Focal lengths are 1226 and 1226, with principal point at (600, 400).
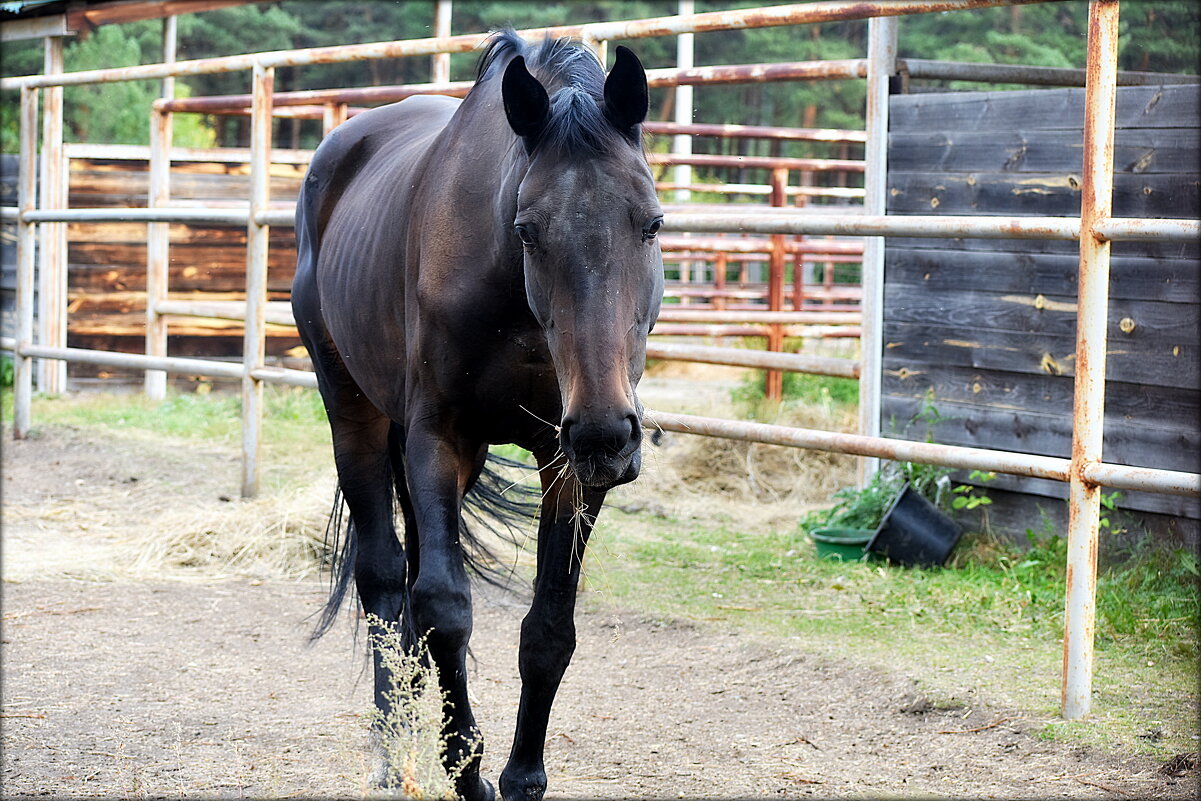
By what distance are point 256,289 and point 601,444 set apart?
4.46 meters

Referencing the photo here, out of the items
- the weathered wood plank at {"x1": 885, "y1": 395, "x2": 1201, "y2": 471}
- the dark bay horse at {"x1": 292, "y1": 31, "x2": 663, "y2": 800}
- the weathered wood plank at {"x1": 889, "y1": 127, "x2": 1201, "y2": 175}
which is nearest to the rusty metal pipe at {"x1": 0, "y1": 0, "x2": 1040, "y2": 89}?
the dark bay horse at {"x1": 292, "y1": 31, "x2": 663, "y2": 800}

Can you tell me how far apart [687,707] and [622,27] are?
2464mm

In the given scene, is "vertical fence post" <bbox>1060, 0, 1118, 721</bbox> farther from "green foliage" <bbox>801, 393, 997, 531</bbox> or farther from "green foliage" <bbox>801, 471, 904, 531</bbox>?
"green foliage" <bbox>801, 471, 904, 531</bbox>

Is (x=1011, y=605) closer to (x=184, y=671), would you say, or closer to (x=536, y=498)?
(x=536, y=498)

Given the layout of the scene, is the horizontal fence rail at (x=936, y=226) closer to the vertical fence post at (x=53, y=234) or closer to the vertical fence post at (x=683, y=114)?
the vertical fence post at (x=53, y=234)

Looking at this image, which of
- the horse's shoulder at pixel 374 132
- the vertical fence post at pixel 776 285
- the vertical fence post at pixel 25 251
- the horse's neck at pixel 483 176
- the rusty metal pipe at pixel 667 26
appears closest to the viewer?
the horse's neck at pixel 483 176

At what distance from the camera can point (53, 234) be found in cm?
887

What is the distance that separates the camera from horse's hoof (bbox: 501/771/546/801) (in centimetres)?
273

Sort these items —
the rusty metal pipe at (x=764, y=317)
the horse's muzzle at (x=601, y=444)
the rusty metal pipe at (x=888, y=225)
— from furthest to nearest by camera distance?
the rusty metal pipe at (x=764, y=317), the rusty metal pipe at (x=888, y=225), the horse's muzzle at (x=601, y=444)

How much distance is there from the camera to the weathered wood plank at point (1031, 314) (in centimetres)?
429

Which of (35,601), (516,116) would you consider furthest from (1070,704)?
(35,601)

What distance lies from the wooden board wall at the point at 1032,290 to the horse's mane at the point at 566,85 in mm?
2601

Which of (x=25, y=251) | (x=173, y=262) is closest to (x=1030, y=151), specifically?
(x=25, y=251)

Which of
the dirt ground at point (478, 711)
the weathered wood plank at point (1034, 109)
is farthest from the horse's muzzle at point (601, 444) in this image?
the weathered wood plank at point (1034, 109)
